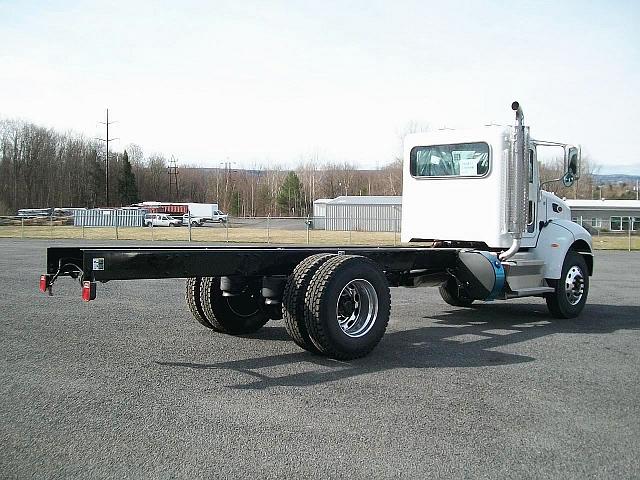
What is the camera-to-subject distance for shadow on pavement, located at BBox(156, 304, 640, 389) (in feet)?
23.0

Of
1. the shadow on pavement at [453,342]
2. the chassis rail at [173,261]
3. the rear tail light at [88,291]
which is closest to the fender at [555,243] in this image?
the shadow on pavement at [453,342]

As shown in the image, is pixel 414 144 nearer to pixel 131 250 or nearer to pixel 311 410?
pixel 131 250

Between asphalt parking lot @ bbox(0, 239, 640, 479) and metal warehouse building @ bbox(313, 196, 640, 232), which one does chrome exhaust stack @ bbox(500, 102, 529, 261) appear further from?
metal warehouse building @ bbox(313, 196, 640, 232)

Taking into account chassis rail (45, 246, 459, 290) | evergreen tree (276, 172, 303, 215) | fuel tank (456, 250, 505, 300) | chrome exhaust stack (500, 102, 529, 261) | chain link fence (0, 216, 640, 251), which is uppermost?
evergreen tree (276, 172, 303, 215)

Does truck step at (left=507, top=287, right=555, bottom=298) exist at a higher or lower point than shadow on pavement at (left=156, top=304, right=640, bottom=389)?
higher

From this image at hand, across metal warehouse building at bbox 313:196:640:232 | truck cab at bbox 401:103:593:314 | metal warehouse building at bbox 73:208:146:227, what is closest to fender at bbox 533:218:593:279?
truck cab at bbox 401:103:593:314

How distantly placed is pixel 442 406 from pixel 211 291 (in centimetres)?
384

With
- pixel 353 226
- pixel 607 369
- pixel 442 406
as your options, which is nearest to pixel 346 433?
pixel 442 406

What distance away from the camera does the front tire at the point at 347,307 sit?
7.21 metres

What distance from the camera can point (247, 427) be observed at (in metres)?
5.16

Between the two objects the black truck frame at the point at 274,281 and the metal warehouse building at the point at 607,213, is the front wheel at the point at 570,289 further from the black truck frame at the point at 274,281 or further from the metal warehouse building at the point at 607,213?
the metal warehouse building at the point at 607,213

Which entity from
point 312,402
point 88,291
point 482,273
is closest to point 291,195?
point 482,273

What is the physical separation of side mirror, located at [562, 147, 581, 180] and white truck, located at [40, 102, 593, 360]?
15mm

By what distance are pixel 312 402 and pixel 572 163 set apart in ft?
21.0
